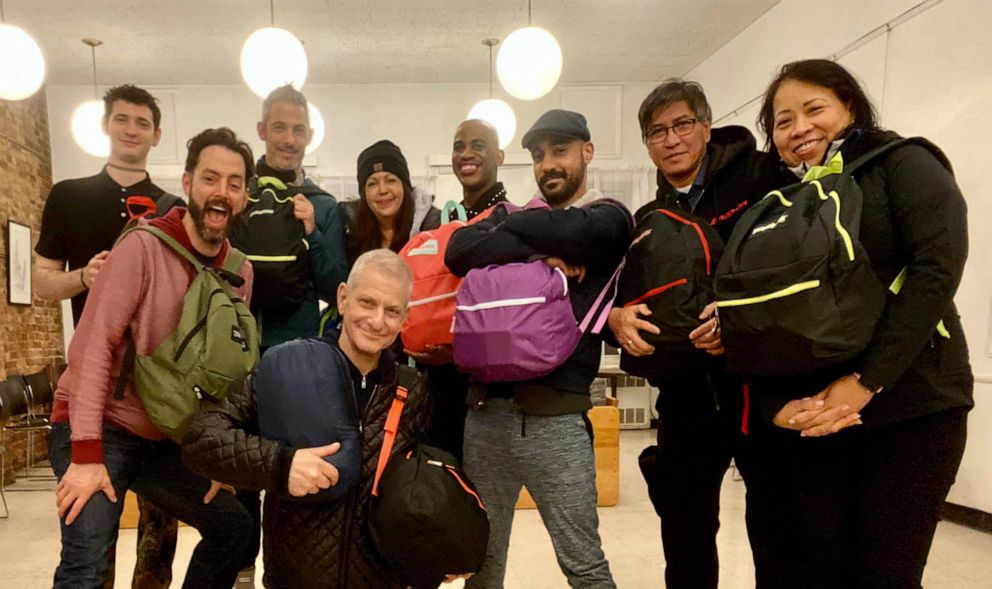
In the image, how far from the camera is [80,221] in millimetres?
2213

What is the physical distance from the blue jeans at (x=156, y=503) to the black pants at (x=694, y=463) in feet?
4.52

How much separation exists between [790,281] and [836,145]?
0.44 metres

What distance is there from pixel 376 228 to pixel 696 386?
1.35m

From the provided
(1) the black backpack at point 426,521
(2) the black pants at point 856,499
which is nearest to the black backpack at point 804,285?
(2) the black pants at point 856,499

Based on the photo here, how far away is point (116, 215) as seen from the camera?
227 cm

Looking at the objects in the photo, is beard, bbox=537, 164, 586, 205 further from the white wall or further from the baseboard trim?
the baseboard trim

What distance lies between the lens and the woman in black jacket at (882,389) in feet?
4.10

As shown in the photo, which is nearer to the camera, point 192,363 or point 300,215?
point 192,363

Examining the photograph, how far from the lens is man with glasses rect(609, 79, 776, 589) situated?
1.75 meters

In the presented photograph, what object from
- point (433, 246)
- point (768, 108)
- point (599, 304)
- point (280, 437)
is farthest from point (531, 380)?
point (768, 108)

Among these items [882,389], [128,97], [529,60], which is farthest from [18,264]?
[882,389]

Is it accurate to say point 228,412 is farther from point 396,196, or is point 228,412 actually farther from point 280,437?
point 396,196

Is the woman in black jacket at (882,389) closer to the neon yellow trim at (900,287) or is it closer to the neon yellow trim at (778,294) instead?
the neon yellow trim at (900,287)

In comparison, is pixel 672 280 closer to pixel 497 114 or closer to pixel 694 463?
pixel 694 463
